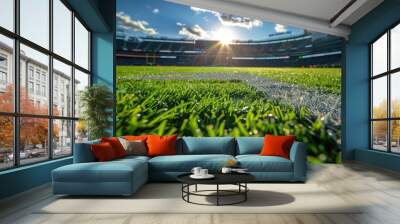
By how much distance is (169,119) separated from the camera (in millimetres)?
9234

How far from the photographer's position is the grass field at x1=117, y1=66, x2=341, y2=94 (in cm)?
946

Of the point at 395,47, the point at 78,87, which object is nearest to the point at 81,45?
the point at 78,87

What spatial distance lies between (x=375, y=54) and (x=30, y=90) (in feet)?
24.7

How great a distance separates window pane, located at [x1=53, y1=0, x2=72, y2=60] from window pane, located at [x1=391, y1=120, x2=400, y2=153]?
6591mm

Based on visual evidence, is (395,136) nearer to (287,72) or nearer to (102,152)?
(287,72)

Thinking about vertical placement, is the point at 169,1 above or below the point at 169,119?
above

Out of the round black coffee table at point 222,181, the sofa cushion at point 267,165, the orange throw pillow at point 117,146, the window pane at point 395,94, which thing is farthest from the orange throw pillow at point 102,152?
the window pane at point 395,94

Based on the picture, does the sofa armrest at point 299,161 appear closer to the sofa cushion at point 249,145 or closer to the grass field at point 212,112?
the sofa cushion at point 249,145

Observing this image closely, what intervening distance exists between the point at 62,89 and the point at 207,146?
2765 mm

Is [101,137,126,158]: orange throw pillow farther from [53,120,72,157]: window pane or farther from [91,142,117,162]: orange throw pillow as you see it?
[53,120,72,157]: window pane

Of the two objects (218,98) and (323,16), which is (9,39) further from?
(323,16)

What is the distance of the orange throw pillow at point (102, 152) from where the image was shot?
5.68 metres

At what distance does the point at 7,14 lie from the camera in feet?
15.9

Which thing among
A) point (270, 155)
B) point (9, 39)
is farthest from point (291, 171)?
point (9, 39)
